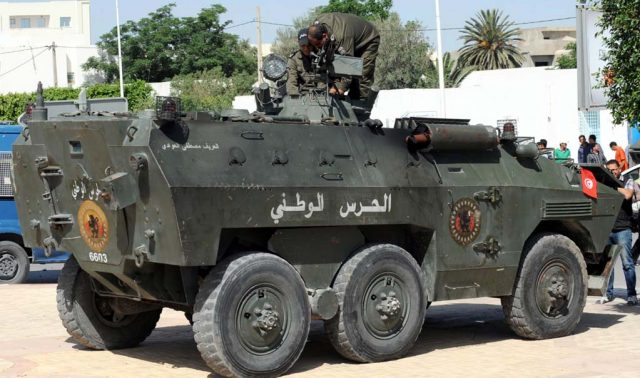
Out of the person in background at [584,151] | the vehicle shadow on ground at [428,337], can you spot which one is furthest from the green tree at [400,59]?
the vehicle shadow on ground at [428,337]

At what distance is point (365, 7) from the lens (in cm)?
6894

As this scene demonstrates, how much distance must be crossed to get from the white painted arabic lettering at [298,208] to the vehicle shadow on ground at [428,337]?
1371 mm

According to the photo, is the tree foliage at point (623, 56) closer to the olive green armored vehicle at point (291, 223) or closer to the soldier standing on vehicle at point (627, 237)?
the soldier standing on vehicle at point (627, 237)

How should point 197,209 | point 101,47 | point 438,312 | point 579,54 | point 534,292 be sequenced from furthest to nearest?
1. point 101,47
2. point 579,54
3. point 438,312
4. point 534,292
5. point 197,209

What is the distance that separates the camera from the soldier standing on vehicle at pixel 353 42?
11.4 metres

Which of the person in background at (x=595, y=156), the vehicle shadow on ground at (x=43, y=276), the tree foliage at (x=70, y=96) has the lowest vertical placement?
the vehicle shadow on ground at (x=43, y=276)

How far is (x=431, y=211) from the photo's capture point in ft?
34.6

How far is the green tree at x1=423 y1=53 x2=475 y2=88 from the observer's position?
61.2 metres

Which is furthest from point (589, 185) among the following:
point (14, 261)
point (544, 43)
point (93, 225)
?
point (544, 43)

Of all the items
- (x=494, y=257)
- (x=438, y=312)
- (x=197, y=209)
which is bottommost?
(x=438, y=312)

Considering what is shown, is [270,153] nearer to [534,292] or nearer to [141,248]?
[141,248]

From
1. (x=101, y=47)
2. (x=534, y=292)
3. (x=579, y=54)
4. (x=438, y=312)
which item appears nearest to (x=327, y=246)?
(x=534, y=292)

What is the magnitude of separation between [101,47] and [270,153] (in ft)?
196

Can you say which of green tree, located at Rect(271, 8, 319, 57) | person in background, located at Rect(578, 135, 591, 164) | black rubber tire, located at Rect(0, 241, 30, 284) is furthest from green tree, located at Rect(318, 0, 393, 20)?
black rubber tire, located at Rect(0, 241, 30, 284)
